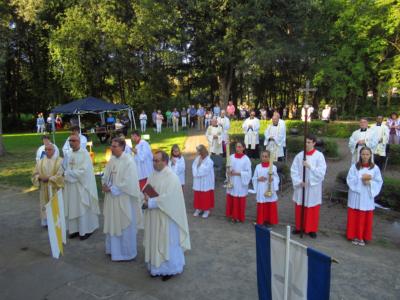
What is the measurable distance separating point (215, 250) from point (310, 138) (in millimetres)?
2921

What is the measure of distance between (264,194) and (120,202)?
314cm

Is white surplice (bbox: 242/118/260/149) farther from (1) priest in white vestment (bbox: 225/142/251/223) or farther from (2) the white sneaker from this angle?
(2) the white sneaker

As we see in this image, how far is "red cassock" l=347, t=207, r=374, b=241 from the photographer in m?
7.18

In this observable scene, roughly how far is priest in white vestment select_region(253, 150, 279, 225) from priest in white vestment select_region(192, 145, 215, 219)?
120 cm

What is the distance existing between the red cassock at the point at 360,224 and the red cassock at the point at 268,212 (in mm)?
1517

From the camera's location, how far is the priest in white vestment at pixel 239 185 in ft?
27.7

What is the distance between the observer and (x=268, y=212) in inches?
323

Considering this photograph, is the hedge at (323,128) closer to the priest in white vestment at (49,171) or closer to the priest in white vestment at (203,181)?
the priest in white vestment at (203,181)

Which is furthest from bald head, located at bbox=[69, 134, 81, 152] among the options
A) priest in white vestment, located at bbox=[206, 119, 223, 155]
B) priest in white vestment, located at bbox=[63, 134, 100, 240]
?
priest in white vestment, located at bbox=[206, 119, 223, 155]

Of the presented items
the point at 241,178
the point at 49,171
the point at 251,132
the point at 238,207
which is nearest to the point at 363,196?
the point at 241,178

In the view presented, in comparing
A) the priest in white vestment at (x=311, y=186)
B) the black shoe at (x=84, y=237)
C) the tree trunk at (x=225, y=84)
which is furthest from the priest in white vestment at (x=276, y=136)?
the tree trunk at (x=225, y=84)

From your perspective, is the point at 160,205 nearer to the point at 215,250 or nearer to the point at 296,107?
the point at 215,250

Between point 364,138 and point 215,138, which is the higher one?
point 364,138

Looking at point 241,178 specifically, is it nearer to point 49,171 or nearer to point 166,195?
point 166,195
